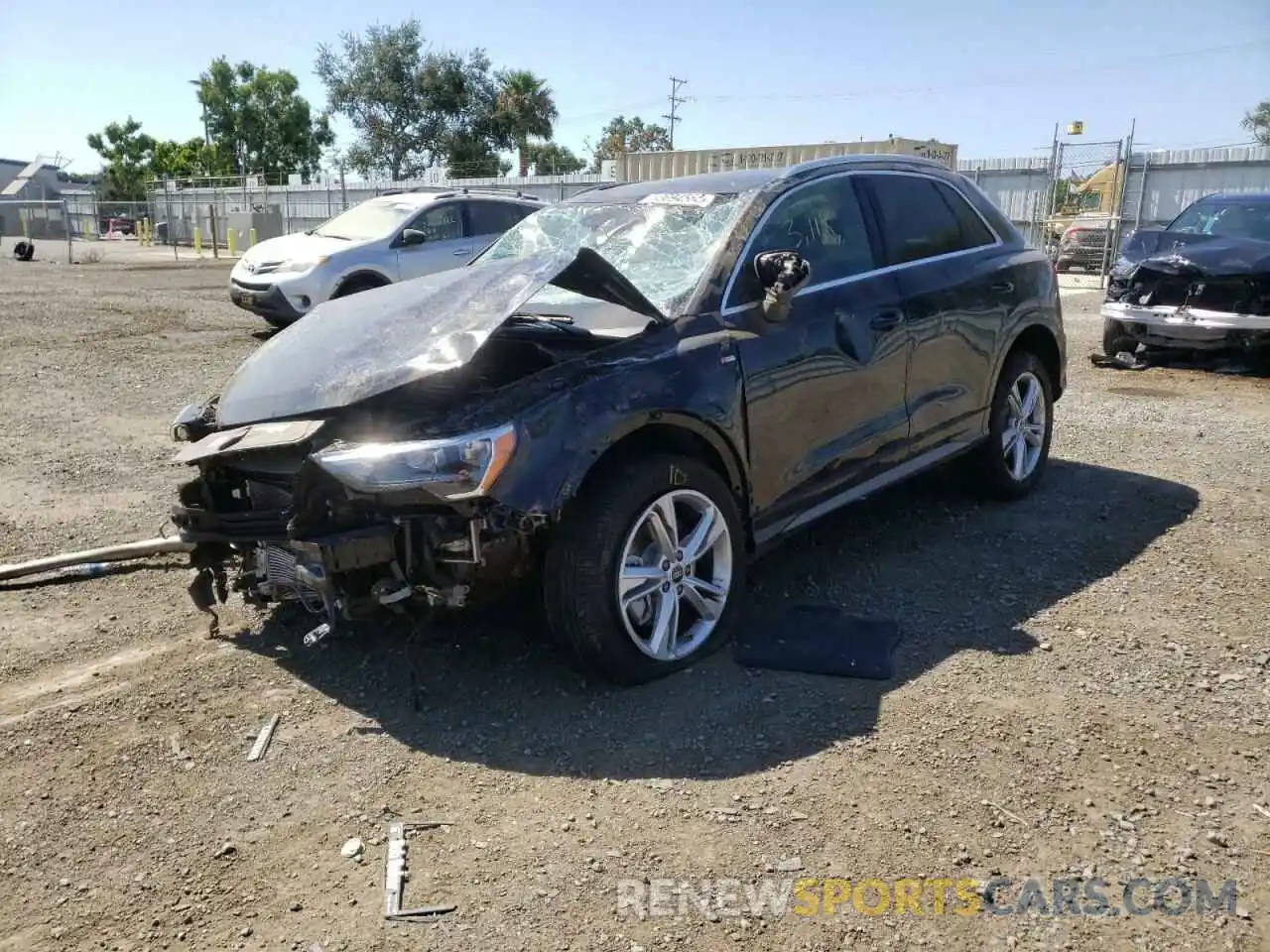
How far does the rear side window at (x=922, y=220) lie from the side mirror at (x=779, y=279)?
1.00 metres

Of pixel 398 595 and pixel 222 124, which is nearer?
pixel 398 595

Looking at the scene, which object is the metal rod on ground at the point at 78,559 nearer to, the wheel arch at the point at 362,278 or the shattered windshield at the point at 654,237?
the shattered windshield at the point at 654,237

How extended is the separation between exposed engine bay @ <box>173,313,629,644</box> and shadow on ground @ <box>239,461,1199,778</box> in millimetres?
374

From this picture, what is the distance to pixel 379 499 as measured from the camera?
3.30 m

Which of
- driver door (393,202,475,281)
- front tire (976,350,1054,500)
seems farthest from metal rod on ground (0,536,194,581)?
driver door (393,202,475,281)

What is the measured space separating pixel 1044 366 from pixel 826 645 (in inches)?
113

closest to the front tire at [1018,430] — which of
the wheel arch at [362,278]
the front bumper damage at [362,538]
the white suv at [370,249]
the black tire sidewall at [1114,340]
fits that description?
the front bumper damage at [362,538]

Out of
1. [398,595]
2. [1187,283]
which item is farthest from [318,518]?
[1187,283]

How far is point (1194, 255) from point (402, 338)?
29.6 feet

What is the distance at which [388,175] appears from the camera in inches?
2191

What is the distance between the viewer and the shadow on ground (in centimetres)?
332

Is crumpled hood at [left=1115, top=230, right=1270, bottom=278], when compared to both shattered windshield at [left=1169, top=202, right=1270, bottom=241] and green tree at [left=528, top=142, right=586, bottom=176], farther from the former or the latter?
green tree at [left=528, top=142, right=586, bottom=176]

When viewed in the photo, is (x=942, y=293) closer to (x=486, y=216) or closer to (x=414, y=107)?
(x=486, y=216)

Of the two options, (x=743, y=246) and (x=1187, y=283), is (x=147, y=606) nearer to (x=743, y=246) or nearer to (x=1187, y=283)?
(x=743, y=246)
